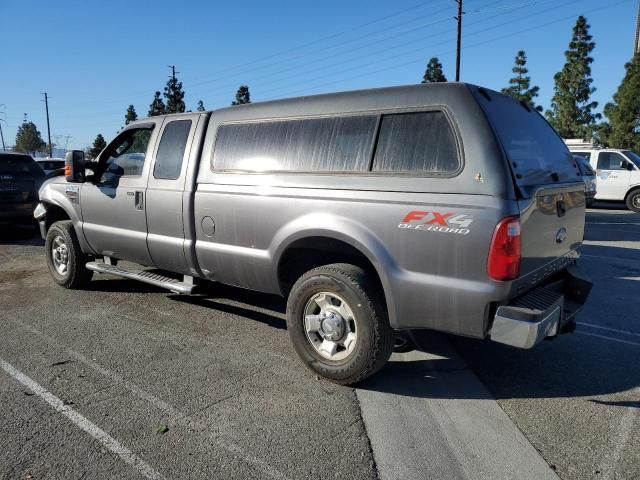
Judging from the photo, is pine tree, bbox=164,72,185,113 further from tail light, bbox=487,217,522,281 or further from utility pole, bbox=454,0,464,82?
tail light, bbox=487,217,522,281

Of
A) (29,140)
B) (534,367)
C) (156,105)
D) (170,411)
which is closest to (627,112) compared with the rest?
(534,367)

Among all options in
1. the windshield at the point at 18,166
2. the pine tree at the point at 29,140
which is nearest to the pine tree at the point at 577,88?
the windshield at the point at 18,166

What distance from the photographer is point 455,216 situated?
3012 mm

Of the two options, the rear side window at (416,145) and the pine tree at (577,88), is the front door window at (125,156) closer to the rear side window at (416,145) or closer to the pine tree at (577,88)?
the rear side window at (416,145)

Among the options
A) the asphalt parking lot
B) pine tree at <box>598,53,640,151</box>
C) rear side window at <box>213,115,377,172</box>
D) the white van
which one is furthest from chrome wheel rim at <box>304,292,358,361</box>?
pine tree at <box>598,53,640,151</box>

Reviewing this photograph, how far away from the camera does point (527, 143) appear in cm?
355

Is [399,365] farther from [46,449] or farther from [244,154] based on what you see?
[46,449]

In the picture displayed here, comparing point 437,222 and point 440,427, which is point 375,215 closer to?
point 437,222

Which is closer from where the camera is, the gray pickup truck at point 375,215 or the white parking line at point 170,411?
the white parking line at point 170,411

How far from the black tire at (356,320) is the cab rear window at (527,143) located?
122cm

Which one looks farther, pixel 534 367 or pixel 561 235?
pixel 534 367

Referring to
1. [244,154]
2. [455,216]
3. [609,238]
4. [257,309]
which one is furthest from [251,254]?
[609,238]

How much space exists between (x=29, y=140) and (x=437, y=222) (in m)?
111

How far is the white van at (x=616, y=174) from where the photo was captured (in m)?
15.9
